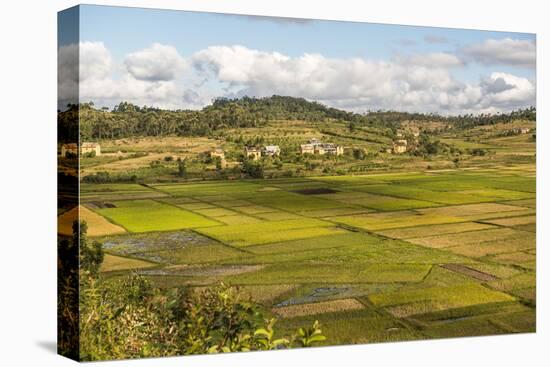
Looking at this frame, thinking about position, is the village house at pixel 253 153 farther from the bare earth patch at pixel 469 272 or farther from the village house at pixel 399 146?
the bare earth patch at pixel 469 272

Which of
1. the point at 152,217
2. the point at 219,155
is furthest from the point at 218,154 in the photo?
the point at 152,217

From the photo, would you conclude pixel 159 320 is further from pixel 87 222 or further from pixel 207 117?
pixel 207 117

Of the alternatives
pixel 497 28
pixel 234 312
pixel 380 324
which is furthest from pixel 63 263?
pixel 497 28

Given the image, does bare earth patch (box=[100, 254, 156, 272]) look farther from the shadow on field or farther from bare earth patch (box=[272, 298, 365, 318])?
bare earth patch (box=[272, 298, 365, 318])

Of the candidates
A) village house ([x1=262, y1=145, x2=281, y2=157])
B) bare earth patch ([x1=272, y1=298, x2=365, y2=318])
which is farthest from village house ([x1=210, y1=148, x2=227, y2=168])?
bare earth patch ([x1=272, y1=298, x2=365, y2=318])

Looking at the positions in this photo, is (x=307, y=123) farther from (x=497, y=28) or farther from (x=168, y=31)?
(x=497, y=28)

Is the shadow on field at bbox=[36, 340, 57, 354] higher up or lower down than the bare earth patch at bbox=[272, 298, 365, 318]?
lower down
